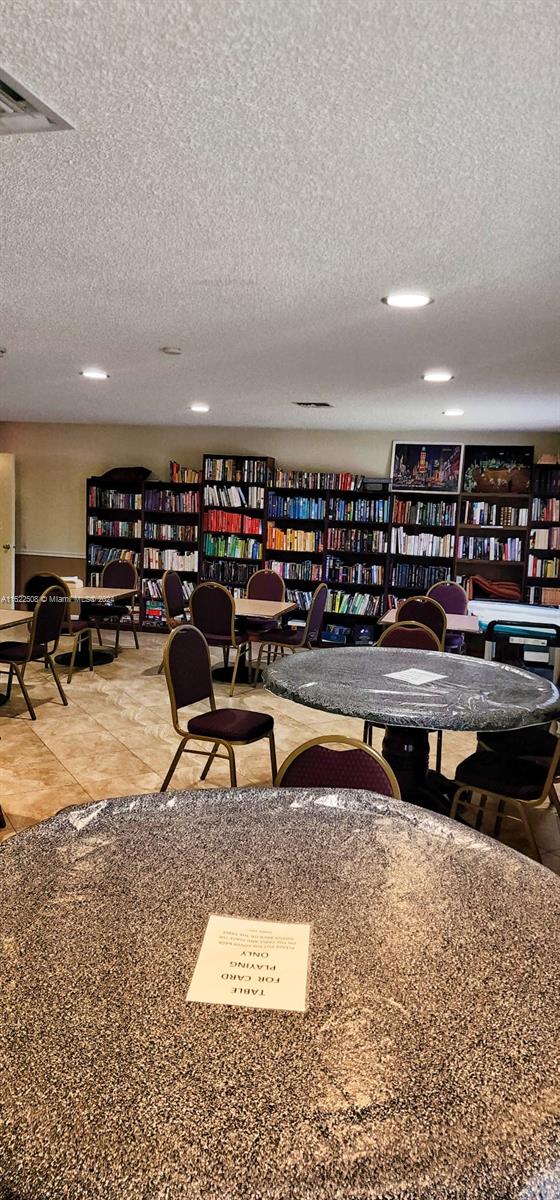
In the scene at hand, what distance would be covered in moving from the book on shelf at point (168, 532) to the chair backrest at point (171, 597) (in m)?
2.06

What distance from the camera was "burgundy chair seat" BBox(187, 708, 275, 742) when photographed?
11.0ft

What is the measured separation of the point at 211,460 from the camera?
8234 mm

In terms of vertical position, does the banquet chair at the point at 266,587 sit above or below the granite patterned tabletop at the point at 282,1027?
above

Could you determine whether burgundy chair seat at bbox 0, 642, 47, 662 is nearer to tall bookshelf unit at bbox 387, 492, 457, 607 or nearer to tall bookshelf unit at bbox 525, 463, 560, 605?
tall bookshelf unit at bbox 387, 492, 457, 607

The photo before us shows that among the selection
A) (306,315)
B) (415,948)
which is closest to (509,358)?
(306,315)

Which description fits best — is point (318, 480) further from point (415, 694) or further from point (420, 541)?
point (415, 694)

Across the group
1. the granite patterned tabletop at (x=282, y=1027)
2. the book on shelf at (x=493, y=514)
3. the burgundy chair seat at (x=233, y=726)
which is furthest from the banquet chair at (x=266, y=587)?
the granite patterned tabletop at (x=282, y=1027)

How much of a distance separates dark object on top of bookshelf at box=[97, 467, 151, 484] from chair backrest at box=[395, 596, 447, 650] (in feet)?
13.8

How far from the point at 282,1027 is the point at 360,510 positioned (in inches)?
287

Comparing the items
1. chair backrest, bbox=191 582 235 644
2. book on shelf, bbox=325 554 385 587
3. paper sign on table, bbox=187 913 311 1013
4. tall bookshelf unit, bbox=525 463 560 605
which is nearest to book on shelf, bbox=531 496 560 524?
tall bookshelf unit, bbox=525 463 560 605

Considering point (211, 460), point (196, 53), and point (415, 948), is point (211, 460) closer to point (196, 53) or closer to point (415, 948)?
point (196, 53)

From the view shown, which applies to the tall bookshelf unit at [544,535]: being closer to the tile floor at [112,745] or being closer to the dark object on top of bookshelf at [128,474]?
the tile floor at [112,745]

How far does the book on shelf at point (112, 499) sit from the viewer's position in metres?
8.59

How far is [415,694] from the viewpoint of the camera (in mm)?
2898
